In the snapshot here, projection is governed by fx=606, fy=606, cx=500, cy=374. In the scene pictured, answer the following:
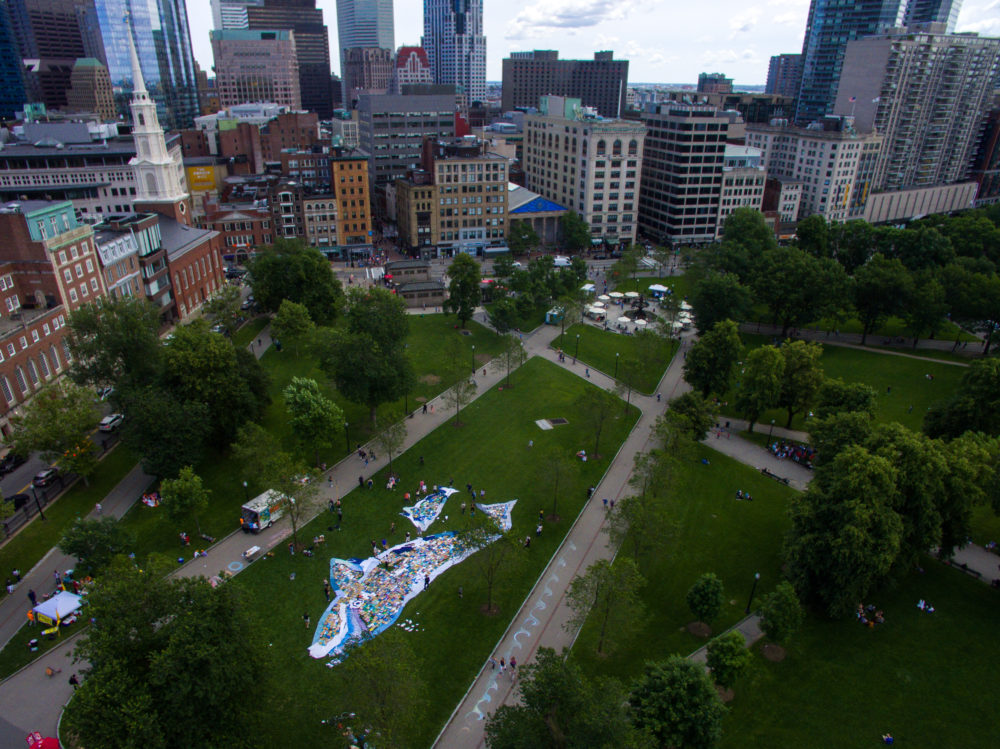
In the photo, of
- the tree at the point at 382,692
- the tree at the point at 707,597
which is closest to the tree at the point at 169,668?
the tree at the point at 382,692

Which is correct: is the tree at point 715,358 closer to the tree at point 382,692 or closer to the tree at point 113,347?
the tree at point 382,692

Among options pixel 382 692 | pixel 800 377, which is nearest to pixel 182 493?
pixel 382 692

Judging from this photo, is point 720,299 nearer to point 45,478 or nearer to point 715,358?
point 715,358

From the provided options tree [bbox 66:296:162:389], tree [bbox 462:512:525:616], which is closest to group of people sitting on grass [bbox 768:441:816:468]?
tree [bbox 462:512:525:616]

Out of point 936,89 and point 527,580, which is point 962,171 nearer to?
point 936,89

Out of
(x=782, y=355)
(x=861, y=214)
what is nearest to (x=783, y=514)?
(x=782, y=355)

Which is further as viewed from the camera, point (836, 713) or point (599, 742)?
point (836, 713)
